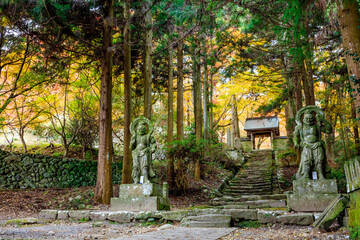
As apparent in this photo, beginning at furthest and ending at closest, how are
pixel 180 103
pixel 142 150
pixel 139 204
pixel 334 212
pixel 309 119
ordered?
pixel 180 103
pixel 142 150
pixel 139 204
pixel 309 119
pixel 334 212

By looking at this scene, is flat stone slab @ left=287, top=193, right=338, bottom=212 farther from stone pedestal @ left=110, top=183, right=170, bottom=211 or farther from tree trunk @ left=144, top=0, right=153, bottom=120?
tree trunk @ left=144, top=0, right=153, bottom=120

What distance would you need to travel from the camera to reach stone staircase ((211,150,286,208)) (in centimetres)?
912

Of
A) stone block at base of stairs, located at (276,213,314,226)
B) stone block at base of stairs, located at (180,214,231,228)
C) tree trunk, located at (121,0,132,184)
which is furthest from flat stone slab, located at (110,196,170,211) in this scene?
stone block at base of stairs, located at (276,213,314,226)

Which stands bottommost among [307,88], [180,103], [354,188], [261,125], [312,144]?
[354,188]

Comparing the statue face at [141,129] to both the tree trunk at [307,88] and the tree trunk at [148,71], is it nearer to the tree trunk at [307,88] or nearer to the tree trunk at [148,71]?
the tree trunk at [148,71]

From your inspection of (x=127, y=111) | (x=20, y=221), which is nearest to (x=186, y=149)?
(x=127, y=111)

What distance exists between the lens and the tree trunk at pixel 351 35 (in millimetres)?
5480

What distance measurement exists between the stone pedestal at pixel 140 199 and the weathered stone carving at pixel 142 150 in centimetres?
22

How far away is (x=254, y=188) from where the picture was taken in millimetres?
11867

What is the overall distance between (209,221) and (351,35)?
15.6 ft

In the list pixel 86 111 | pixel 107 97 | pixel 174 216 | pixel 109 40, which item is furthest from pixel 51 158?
pixel 174 216

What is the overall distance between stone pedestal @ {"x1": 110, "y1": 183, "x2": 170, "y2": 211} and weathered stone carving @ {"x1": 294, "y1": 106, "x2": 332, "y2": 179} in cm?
351

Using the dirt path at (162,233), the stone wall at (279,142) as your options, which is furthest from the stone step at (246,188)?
the stone wall at (279,142)

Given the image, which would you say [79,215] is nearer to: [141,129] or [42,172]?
[141,129]
